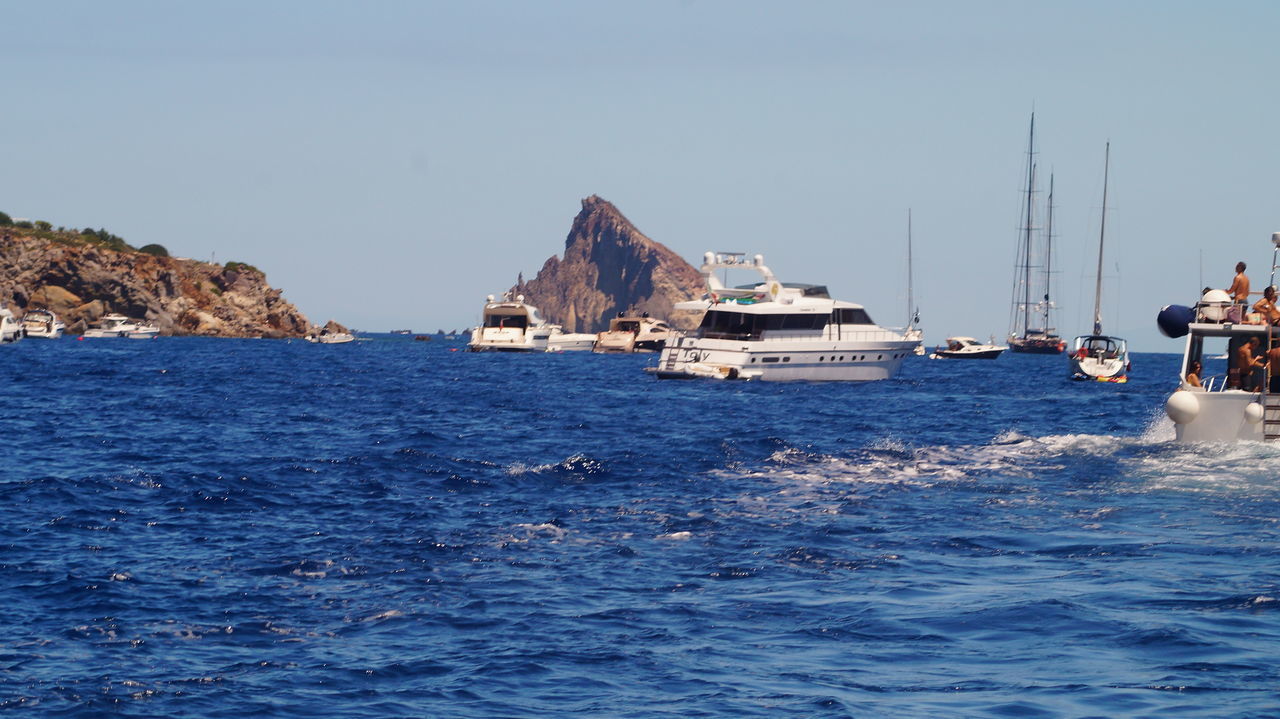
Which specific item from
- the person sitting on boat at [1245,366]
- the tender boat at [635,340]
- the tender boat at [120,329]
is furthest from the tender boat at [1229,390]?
the tender boat at [120,329]

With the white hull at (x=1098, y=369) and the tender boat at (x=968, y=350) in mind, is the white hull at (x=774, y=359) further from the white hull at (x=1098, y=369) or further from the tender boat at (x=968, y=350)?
the tender boat at (x=968, y=350)

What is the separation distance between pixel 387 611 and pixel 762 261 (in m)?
55.0

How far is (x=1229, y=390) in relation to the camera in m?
26.7

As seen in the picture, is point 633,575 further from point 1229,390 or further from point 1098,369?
point 1098,369

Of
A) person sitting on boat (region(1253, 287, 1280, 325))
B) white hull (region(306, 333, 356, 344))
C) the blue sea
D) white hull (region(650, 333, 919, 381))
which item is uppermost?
person sitting on boat (region(1253, 287, 1280, 325))

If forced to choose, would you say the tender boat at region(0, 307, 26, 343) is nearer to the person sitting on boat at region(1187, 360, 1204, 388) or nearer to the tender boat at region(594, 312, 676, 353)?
the tender boat at region(594, 312, 676, 353)

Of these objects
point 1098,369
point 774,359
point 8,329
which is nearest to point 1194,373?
point 774,359

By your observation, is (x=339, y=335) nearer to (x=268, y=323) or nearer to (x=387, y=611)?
(x=268, y=323)

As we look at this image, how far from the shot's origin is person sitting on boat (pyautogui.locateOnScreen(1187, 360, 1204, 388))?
27.2 m

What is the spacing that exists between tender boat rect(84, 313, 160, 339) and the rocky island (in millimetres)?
2999

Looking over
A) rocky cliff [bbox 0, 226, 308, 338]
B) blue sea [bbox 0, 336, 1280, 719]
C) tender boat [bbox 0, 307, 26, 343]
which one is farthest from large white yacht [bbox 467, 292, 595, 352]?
blue sea [bbox 0, 336, 1280, 719]

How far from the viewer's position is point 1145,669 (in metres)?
10.6

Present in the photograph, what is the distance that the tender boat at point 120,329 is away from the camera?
460ft

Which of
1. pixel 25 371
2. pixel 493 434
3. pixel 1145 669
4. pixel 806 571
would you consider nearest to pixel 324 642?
pixel 806 571
